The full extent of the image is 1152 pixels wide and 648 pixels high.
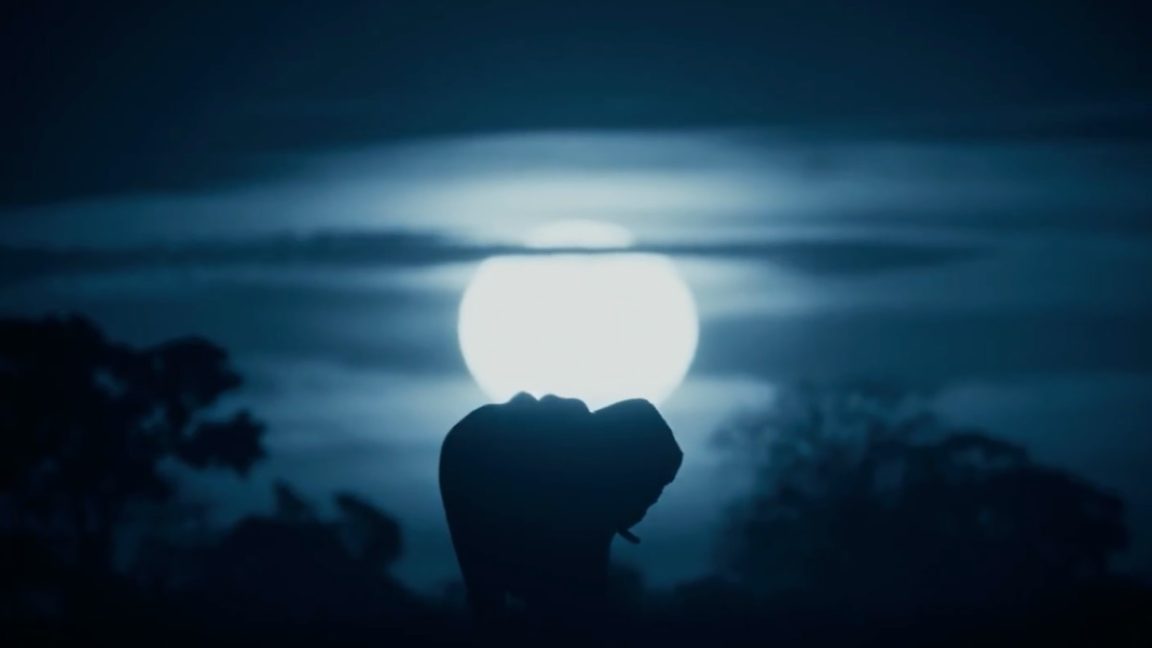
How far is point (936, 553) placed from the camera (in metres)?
32.5

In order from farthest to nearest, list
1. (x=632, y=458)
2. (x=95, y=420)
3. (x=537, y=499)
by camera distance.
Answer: (x=95, y=420) < (x=632, y=458) < (x=537, y=499)

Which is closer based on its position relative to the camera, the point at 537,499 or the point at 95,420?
the point at 537,499

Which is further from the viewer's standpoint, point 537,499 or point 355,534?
point 355,534

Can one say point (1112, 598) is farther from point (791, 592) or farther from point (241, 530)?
point (241, 530)

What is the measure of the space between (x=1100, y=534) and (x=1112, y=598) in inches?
648

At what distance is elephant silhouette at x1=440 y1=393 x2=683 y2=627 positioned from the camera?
17.0 metres

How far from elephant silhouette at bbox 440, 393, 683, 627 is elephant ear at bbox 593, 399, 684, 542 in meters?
0.01

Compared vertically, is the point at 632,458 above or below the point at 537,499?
above

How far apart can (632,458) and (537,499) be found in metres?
1.02

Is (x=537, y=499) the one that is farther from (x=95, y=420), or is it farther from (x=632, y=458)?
(x=95, y=420)

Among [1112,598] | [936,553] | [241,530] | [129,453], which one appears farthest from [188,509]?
[1112,598]

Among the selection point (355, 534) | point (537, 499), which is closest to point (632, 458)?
point (537, 499)

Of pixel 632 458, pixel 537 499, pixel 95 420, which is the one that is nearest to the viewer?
pixel 537 499

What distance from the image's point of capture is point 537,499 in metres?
17.1
